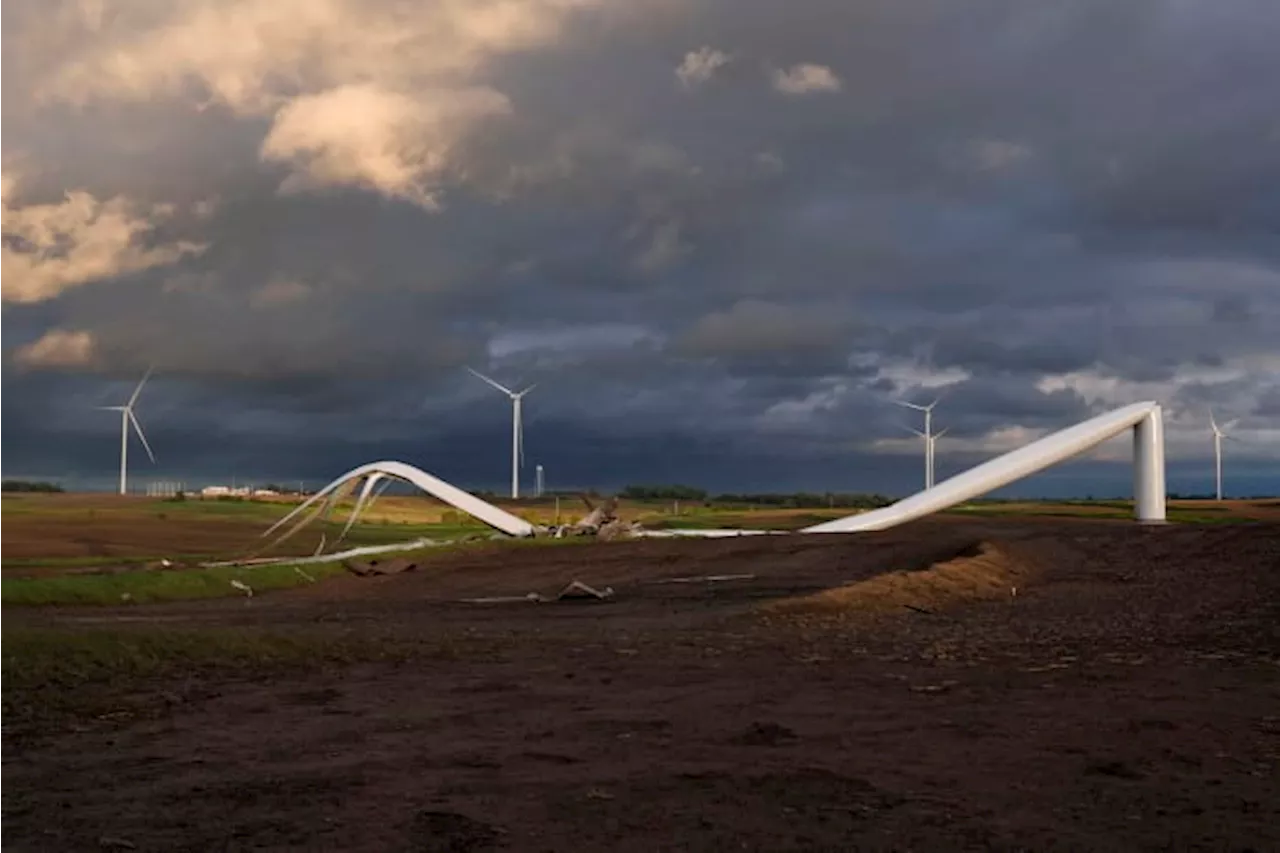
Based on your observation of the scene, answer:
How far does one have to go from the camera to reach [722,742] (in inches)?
452

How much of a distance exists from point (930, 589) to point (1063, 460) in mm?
24417

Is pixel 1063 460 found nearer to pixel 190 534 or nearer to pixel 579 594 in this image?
pixel 579 594

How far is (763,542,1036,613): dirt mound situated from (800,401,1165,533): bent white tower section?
50.7 feet

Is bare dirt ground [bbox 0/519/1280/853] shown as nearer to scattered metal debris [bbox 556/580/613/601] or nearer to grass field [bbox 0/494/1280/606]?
scattered metal debris [bbox 556/580/613/601]

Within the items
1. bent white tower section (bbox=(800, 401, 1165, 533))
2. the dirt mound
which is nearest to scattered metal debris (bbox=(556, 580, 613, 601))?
the dirt mound

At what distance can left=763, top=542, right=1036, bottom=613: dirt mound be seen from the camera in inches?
984

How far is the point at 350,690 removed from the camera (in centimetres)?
1533

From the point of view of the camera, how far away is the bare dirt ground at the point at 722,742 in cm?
855

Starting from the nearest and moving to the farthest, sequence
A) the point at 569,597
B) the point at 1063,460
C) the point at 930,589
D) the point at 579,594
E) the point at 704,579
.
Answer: the point at 930,589 < the point at 569,597 < the point at 579,594 < the point at 704,579 < the point at 1063,460

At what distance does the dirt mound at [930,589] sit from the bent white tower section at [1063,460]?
15.4m

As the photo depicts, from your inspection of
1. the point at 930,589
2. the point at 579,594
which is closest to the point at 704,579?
the point at 579,594

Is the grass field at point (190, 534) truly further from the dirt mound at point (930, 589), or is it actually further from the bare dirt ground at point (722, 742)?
the dirt mound at point (930, 589)

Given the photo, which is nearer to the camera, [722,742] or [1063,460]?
[722,742]

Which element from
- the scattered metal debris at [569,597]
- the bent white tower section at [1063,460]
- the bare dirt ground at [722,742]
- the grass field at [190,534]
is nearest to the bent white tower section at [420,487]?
the grass field at [190,534]
